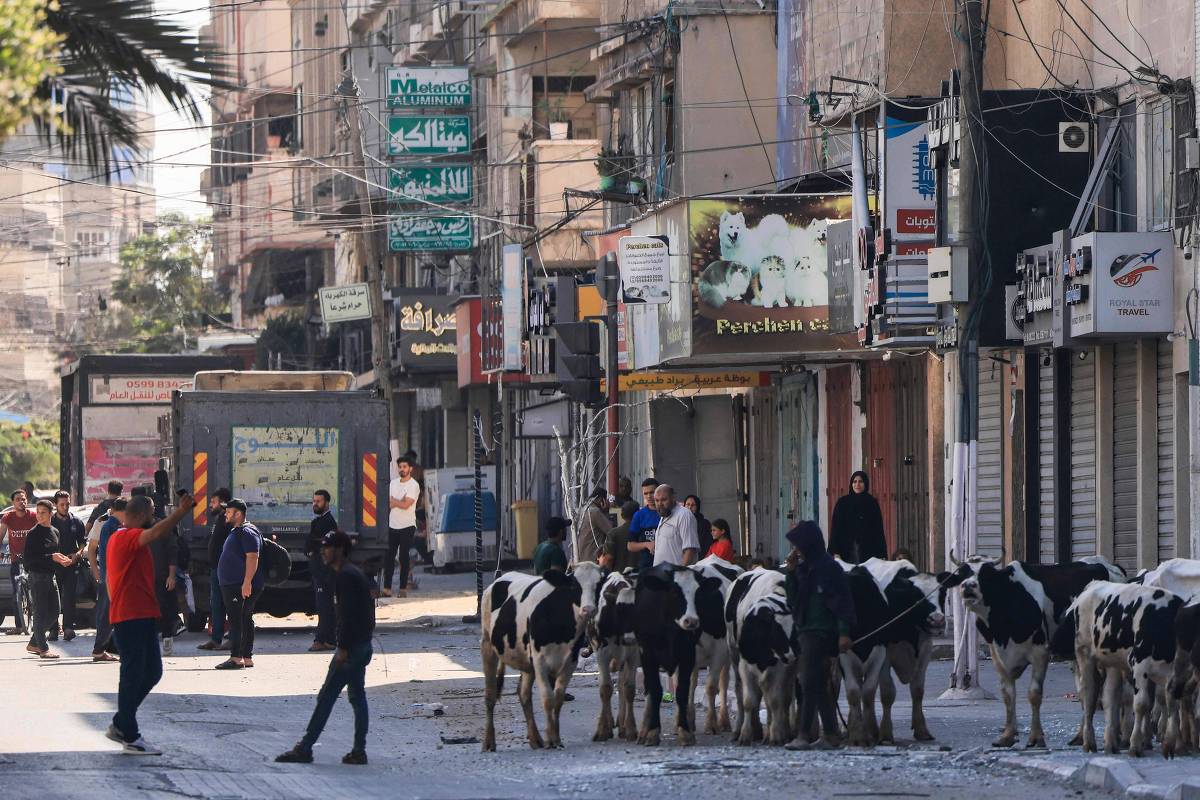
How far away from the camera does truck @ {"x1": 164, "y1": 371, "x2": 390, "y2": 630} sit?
1139 inches

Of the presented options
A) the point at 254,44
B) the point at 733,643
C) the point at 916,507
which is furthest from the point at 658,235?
the point at 254,44

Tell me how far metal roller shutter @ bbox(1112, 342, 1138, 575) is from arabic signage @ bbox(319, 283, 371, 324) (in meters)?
26.7

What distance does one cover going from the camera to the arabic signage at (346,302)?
160 feet

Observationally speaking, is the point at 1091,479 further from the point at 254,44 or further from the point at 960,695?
the point at 254,44

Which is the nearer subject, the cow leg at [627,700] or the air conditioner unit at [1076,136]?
the cow leg at [627,700]

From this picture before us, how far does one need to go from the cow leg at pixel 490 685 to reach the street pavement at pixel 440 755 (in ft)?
0.43

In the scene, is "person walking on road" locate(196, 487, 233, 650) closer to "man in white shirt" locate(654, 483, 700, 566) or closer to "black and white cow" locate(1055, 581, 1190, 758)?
"man in white shirt" locate(654, 483, 700, 566)

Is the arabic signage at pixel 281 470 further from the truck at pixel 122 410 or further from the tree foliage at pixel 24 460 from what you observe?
the tree foliage at pixel 24 460

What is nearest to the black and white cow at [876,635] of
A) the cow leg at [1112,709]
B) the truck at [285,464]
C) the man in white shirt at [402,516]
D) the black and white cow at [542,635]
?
the cow leg at [1112,709]

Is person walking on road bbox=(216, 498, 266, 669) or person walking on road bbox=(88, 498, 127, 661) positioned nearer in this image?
person walking on road bbox=(216, 498, 266, 669)

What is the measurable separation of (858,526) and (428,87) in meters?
21.9

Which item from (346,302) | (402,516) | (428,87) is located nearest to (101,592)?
(402,516)

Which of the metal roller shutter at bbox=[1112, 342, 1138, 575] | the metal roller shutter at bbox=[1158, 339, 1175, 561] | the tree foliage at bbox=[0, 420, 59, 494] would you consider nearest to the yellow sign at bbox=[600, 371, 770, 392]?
the metal roller shutter at bbox=[1112, 342, 1138, 575]

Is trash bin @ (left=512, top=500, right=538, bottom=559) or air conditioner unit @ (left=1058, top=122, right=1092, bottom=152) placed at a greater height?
air conditioner unit @ (left=1058, top=122, right=1092, bottom=152)
